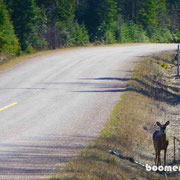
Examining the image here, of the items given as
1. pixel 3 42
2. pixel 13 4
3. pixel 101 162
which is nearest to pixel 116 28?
pixel 13 4

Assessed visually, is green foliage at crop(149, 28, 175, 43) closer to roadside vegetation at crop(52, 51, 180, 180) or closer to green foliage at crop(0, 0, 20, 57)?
green foliage at crop(0, 0, 20, 57)

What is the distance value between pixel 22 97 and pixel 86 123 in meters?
4.88

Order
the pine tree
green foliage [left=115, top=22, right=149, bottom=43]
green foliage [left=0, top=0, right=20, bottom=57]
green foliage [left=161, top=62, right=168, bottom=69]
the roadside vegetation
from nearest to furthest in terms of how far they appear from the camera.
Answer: the roadside vegetation < green foliage [left=161, top=62, right=168, bottom=69] < green foliage [left=0, top=0, right=20, bottom=57] < the pine tree < green foliage [left=115, top=22, right=149, bottom=43]

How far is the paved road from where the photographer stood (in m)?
8.86

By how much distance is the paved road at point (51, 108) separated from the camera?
886 cm

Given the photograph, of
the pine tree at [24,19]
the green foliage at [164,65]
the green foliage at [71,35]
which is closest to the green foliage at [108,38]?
the green foliage at [71,35]

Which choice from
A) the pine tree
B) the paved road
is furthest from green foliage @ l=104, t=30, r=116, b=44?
the paved road

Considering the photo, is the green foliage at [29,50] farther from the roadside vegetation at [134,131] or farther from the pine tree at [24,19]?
the roadside vegetation at [134,131]

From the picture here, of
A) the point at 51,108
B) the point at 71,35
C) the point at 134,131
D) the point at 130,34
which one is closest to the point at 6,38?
the point at 71,35

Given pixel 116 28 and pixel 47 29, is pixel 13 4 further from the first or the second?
pixel 116 28

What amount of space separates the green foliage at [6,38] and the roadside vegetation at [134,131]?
11.2 metres

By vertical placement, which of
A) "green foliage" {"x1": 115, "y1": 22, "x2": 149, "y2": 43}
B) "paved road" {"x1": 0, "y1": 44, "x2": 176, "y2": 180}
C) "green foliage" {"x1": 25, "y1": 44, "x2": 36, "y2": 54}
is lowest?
"green foliage" {"x1": 115, "y1": 22, "x2": 149, "y2": 43}

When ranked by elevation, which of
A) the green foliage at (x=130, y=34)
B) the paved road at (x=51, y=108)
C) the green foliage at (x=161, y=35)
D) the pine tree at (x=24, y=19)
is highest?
the pine tree at (x=24, y=19)

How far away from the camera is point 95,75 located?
893 inches
